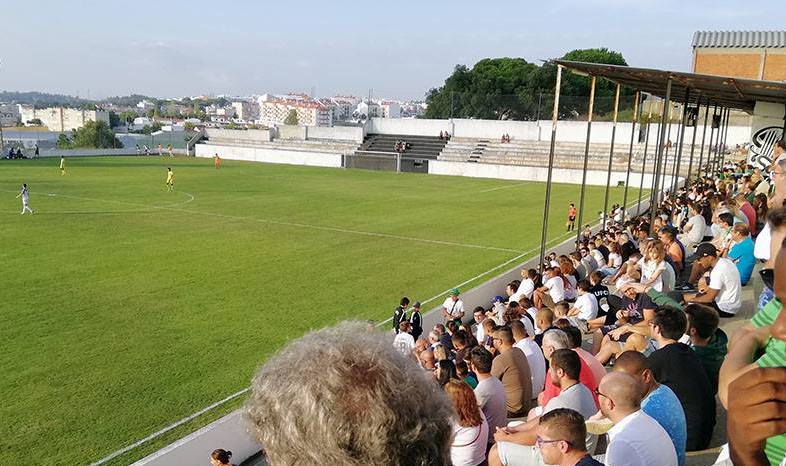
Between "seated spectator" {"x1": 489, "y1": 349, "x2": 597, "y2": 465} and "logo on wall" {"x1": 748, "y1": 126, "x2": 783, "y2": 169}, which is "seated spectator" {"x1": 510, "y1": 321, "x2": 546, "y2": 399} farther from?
"logo on wall" {"x1": 748, "y1": 126, "x2": 783, "y2": 169}

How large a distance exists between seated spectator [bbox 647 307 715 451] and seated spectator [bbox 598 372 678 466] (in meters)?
0.81

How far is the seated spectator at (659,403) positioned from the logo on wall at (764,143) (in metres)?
20.5

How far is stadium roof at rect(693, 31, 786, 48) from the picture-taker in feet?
111

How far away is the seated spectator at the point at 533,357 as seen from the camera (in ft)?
21.0

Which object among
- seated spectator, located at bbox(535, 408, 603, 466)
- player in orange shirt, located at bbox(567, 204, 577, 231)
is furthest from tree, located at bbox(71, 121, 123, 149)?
seated spectator, located at bbox(535, 408, 603, 466)

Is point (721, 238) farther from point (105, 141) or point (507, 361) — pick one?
point (105, 141)

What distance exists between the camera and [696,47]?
119ft

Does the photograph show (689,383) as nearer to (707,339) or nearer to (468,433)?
(707,339)

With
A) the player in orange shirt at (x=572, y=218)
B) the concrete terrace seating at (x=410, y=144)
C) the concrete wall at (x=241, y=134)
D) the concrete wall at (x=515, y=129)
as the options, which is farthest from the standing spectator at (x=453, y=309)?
the concrete wall at (x=241, y=134)

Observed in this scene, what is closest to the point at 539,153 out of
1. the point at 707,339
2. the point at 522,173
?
the point at 522,173

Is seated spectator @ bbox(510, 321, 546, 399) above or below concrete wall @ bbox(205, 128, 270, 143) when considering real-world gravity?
below

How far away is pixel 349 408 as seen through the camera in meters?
1.35

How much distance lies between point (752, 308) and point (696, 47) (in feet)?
108

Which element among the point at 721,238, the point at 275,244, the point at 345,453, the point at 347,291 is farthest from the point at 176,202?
the point at 345,453
